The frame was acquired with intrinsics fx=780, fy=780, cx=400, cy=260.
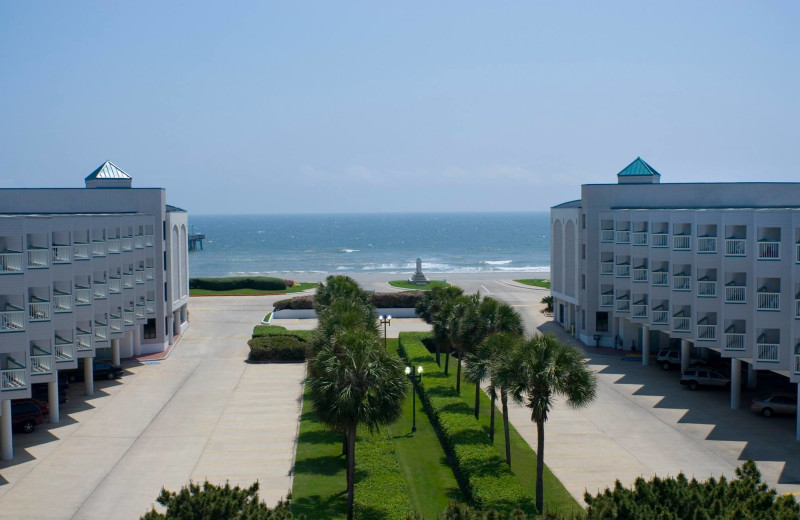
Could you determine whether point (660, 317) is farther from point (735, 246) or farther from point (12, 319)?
point (12, 319)

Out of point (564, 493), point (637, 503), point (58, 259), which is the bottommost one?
→ point (564, 493)

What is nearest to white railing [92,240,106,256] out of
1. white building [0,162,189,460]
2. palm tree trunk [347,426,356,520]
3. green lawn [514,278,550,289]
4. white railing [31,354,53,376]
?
white building [0,162,189,460]

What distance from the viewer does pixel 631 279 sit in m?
41.2

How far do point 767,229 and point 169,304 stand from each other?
32.0m

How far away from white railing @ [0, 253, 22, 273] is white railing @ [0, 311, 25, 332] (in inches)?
55.2

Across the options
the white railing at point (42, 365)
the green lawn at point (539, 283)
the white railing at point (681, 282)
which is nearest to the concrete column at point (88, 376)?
the white railing at point (42, 365)

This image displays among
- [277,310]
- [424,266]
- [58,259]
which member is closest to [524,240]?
[424,266]

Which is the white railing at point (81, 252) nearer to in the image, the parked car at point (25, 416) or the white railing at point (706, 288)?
the parked car at point (25, 416)

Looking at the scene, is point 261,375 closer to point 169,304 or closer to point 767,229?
point 169,304

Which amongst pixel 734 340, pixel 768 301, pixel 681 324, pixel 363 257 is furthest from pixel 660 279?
pixel 363 257

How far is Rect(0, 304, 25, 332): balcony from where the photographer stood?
1014 inches

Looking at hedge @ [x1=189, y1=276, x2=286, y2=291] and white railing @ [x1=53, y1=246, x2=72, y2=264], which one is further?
hedge @ [x1=189, y1=276, x2=286, y2=291]

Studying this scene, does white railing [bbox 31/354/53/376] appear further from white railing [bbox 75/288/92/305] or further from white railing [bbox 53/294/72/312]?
white railing [bbox 75/288/92/305]

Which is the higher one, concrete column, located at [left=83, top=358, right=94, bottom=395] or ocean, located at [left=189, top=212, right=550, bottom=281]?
ocean, located at [left=189, top=212, right=550, bottom=281]
